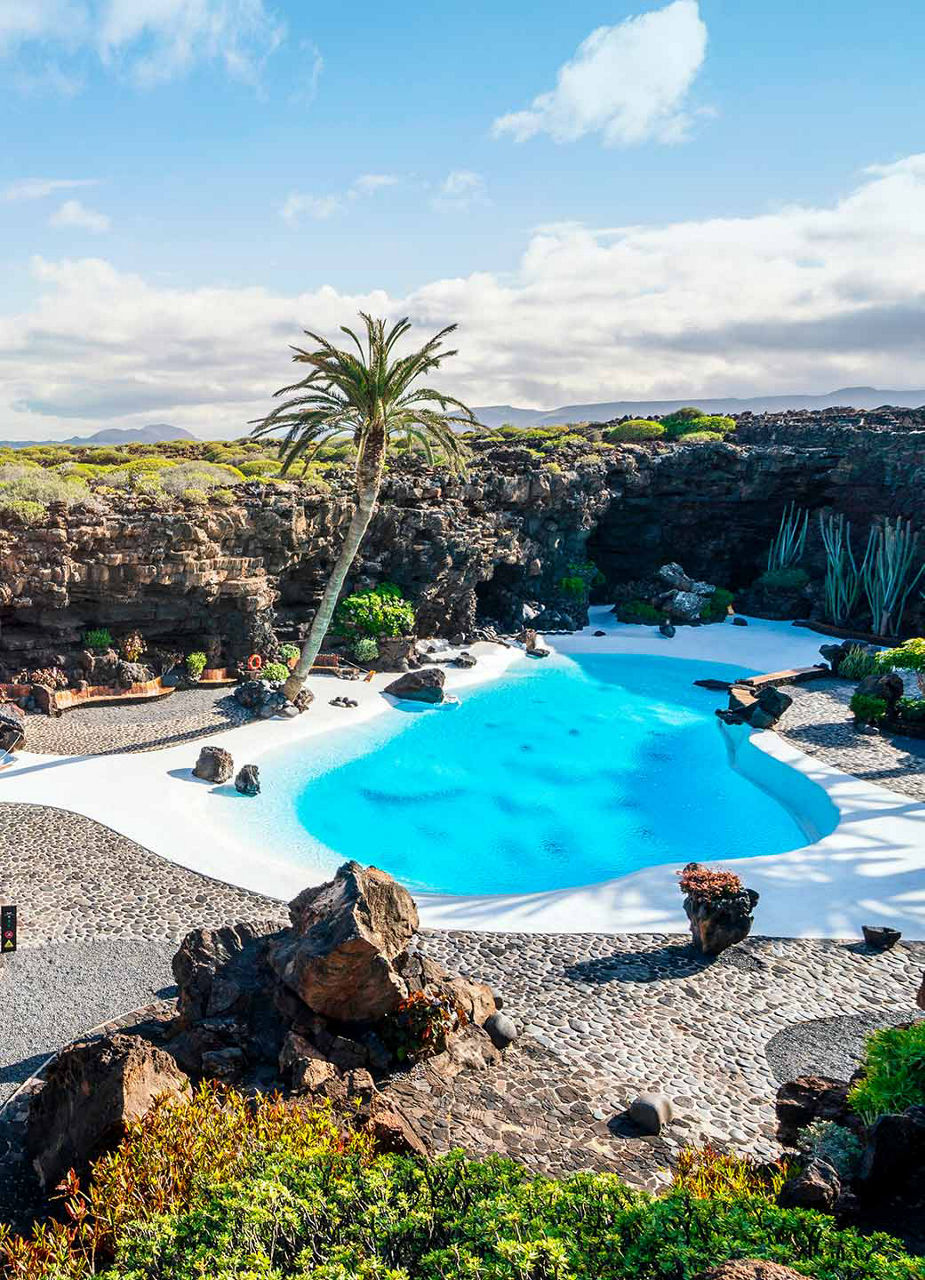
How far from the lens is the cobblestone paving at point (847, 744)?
1873cm

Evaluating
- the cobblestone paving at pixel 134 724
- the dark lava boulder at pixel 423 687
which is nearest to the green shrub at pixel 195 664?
the cobblestone paving at pixel 134 724

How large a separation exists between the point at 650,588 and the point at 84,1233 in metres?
35.3

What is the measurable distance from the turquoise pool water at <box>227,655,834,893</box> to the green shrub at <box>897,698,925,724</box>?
15.9 ft

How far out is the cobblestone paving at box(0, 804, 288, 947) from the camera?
455 inches

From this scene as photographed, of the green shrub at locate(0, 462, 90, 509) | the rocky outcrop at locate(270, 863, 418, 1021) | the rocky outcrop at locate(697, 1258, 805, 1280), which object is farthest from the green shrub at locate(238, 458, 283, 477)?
the rocky outcrop at locate(697, 1258, 805, 1280)

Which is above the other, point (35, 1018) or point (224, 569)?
point (224, 569)

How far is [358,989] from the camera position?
8.57 metres

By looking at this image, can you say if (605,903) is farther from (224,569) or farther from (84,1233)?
(224,569)

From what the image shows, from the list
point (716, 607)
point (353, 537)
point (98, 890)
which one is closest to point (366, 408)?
point (353, 537)

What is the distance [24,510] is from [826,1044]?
20.8 m

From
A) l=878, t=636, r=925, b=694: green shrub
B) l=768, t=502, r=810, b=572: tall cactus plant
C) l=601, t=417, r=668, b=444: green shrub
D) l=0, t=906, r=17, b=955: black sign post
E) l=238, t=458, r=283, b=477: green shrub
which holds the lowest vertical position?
l=0, t=906, r=17, b=955: black sign post

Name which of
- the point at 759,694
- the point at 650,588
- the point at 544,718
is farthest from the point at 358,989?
the point at 650,588

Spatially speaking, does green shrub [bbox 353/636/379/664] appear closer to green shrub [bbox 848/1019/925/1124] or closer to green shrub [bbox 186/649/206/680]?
green shrub [bbox 186/649/206/680]

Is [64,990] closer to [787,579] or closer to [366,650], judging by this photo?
[366,650]
